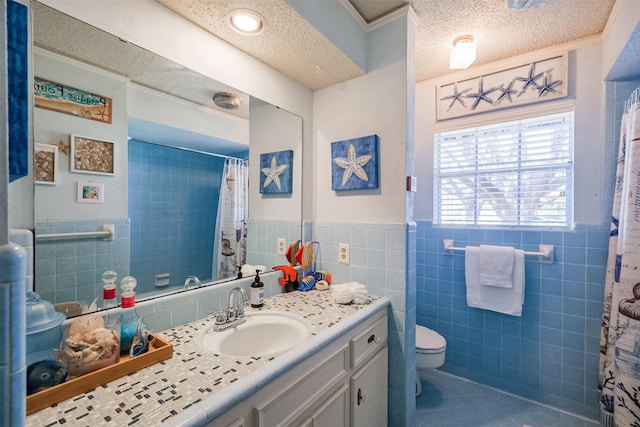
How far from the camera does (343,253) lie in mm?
1792

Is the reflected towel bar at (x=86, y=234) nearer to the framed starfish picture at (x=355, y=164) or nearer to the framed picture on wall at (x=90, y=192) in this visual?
the framed picture on wall at (x=90, y=192)


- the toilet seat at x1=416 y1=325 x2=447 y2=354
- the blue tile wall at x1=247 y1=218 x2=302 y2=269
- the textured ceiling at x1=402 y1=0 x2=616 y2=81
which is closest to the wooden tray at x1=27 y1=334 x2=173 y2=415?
the blue tile wall at x1=247 y1=218 x2=302 y2=269

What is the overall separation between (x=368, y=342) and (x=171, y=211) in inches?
43.8

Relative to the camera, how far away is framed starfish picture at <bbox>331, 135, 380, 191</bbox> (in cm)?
167

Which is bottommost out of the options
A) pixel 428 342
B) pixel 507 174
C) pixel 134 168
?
pixel 428 342

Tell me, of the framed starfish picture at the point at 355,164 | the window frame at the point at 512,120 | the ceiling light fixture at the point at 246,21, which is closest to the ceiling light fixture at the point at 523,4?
the window frame at the point at 512,120

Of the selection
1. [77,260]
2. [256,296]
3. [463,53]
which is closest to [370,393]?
[256,296]

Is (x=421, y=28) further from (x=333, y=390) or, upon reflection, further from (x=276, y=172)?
(x=333, y=390)

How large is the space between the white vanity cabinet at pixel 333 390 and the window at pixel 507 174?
128 centimetres

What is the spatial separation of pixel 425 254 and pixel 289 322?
5.16ft

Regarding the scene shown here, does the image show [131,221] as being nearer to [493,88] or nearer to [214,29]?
[214,29]

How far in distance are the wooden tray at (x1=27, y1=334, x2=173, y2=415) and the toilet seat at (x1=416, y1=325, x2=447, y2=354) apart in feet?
5.36

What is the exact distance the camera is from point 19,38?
80 cm

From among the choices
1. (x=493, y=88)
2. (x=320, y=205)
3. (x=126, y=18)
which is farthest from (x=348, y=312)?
(x=493, y=88)
